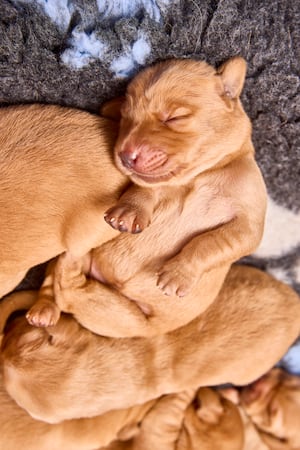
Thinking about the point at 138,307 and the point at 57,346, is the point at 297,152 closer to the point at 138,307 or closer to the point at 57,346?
the point at 138,307

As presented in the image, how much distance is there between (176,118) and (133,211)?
23 cm

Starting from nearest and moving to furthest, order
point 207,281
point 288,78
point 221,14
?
point 221,14 < point 288,78 < point 207,281

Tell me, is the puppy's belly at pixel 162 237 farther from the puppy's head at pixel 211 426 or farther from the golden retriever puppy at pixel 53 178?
the puppy's head at pixel 211 426

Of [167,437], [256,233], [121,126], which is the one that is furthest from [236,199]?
[167,437]

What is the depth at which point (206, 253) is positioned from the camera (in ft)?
4.73

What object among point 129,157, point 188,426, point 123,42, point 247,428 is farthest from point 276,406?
point 123,42

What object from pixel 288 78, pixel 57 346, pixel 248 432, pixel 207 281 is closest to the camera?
pixel 288 78

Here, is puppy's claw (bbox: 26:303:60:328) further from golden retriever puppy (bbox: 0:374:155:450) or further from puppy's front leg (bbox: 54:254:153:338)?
golden retriever puppy (bbox: 0:374:155:450)

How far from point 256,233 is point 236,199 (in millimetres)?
105

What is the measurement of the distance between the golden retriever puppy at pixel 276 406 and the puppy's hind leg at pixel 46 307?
809mm

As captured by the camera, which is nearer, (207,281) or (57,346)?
(207,281)

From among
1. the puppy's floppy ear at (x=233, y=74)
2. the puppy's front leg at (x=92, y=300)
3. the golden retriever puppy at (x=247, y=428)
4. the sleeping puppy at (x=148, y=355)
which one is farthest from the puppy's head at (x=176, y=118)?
the golden retriever puppy at (x=247, y=428)

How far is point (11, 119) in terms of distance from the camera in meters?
1.37

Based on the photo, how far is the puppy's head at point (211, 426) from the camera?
190 centimetres
